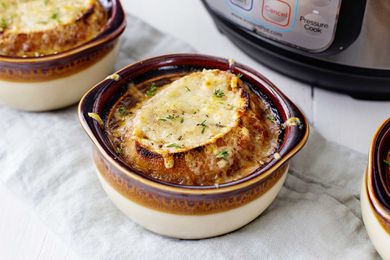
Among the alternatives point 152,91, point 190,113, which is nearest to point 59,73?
point 152,91

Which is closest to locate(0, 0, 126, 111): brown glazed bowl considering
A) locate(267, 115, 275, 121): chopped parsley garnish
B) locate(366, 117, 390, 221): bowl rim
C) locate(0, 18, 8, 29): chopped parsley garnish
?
locate(0, 18, 8, 29): chopped parsley garnish

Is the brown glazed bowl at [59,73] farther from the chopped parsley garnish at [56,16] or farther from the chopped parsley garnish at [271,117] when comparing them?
the chopped parsley garnish at [271,117]

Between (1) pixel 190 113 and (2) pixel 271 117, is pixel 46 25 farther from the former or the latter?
(2) pixel 271 117

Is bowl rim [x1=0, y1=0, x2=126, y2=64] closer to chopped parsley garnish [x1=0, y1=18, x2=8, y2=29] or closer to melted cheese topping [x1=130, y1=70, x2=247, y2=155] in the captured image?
chopped parsley garnish [x1=0, y1=18, x2=8, y2=29]

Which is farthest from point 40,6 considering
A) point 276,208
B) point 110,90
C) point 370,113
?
A: point 370,113

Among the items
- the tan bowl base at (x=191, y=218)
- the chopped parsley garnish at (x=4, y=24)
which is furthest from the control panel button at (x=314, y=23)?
the chopped parsley garnish at (x=4, y=24)

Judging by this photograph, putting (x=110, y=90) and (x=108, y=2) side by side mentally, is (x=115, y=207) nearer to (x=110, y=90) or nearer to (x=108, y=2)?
(x=110, y=90)

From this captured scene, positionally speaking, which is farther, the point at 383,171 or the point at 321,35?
the point at 321,35
